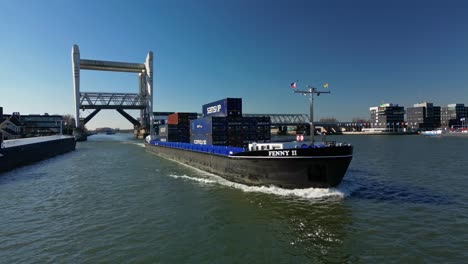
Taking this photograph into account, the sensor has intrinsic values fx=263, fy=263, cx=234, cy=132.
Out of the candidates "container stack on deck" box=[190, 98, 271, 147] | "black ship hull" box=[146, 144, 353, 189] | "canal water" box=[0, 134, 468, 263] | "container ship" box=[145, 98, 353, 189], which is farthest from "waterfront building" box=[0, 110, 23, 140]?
"black ship hull" box=[146, 144, 353, 189]

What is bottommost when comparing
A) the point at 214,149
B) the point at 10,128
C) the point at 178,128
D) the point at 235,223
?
the point at 235,223

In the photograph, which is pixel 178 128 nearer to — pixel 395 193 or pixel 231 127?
pixel 231 127

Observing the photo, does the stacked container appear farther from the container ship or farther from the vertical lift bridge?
the vertical lift bridge

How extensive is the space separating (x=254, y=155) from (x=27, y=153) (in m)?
45.8

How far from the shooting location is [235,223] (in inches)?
631

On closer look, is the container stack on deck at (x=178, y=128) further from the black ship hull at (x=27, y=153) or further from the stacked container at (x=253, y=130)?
the stacked container at (x=253, y=130)

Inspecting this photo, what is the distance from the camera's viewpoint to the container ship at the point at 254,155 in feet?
69.5

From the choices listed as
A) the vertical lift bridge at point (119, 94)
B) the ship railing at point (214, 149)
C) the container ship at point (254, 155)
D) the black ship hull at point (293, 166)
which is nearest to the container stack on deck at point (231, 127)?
the container ship at point (254, 155)

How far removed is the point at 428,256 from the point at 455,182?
2040 centimetres

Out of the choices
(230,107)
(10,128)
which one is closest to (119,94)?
(10,128)

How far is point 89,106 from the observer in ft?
420

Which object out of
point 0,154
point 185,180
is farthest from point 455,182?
point 0,154

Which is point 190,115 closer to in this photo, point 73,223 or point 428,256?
point 73,223

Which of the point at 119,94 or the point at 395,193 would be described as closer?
the point at 395,193
